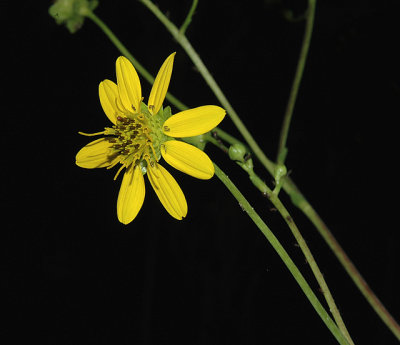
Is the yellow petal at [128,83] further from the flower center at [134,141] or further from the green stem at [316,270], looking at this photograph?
the green stem at [316,270]

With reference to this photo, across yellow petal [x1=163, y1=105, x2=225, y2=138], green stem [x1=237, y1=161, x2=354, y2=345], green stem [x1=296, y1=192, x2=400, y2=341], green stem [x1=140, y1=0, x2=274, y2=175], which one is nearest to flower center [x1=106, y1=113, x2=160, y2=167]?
yellow petal [x1=163, y1=105, x2=225, y2=138]

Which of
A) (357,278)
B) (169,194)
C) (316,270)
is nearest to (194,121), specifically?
(169,194)

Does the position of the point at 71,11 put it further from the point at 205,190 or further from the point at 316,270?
the point at 316,270

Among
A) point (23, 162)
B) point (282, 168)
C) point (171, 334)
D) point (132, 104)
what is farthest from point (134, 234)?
point (282, 168)

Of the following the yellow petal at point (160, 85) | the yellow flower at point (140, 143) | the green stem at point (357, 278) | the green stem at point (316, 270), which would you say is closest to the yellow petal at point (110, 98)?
the yellow flower at point (140, 143)

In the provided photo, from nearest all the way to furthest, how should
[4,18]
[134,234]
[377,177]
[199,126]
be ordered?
[199,126] → [377,177] → [4,18] → [134,234]

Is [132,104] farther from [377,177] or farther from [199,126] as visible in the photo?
[377,177]

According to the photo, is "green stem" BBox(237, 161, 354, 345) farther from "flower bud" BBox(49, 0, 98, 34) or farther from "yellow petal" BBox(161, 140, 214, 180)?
"flower bud" BBox(49, 0, 98, 34)
